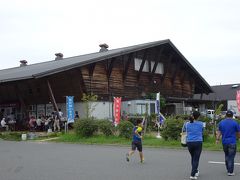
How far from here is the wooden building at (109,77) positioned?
91.6 ft

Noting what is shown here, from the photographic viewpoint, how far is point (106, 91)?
29.9m

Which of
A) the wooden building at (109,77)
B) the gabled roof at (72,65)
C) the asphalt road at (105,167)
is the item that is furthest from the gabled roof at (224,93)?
the asphalt road at (105,167)

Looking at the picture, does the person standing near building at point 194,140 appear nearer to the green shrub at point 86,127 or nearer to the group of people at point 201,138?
the group of people at point 201,138

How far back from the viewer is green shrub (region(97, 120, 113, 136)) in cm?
2036

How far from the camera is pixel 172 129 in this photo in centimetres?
1734

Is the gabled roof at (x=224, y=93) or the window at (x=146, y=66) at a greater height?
the window at (x=146, y=66)

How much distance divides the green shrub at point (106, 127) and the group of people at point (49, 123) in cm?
545

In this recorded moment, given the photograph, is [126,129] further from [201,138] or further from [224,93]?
[224,93]

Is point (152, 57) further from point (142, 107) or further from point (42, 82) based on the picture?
point (42, 82)

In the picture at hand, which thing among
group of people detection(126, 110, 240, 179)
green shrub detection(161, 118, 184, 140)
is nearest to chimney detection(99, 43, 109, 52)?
green shrub detection(161, 118, 184, 140)

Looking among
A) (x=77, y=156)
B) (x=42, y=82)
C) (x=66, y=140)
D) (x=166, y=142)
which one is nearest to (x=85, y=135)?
(x=66, y=140)

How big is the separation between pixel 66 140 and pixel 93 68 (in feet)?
28.7

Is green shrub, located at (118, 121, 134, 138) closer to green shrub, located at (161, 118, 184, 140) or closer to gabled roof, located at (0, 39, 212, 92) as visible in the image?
green shrub, located at (161, 118, 184, 140)

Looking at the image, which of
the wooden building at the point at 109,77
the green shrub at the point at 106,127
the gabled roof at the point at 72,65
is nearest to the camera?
the green shrub at the point at 106,127
